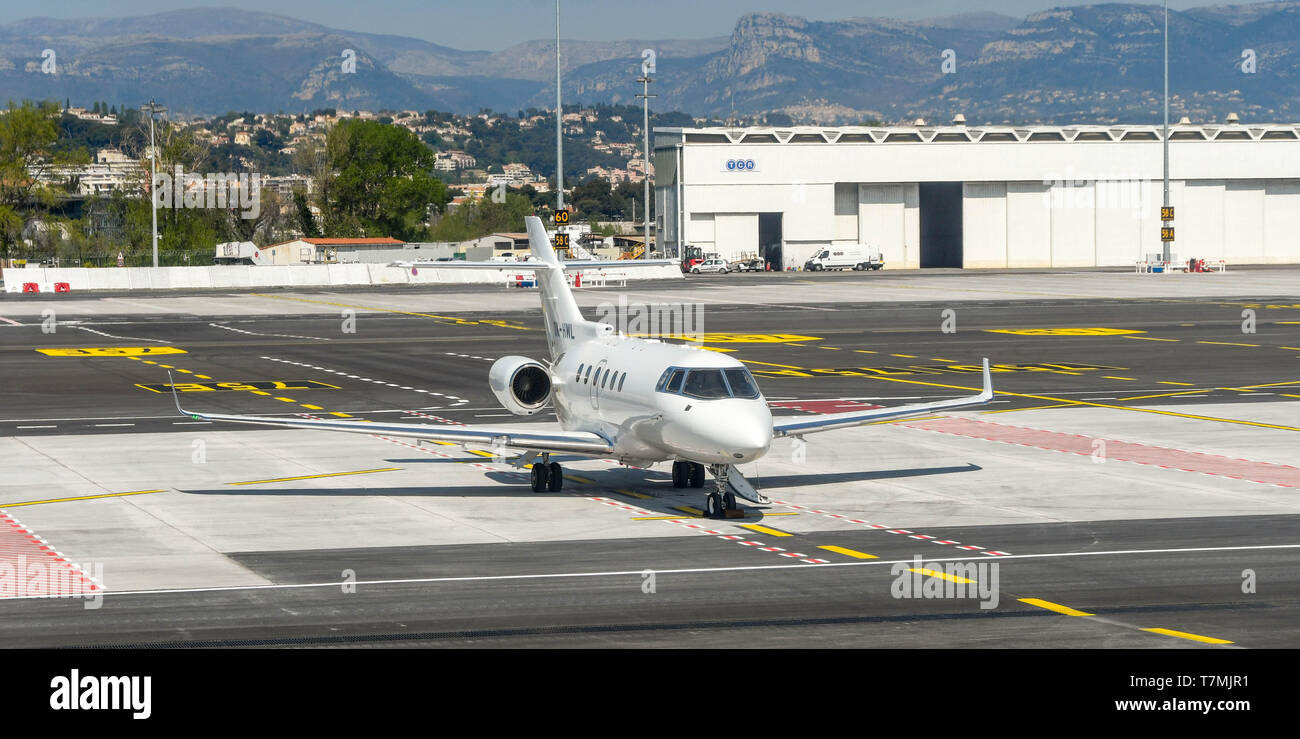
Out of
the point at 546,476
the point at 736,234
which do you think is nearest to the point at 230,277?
the point at 736,234

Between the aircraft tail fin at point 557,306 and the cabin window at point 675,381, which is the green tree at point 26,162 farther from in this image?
the cabin window at point 675,381

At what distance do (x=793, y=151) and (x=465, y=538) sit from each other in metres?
→ 123

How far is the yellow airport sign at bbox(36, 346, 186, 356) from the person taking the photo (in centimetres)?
6122

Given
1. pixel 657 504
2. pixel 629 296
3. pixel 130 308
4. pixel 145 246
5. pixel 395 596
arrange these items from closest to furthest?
pixel 395 596 → pixel 657 504 → pixel 130 308 → pixel 629 296 → pixel 145 246

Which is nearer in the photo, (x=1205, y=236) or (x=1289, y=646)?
(x=1289, y=646)

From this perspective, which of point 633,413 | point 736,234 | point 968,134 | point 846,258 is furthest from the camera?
point 968,134

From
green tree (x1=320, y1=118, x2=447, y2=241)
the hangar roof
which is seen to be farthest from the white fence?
green tree (x1=320, y1=118, x2=447, y2=241)

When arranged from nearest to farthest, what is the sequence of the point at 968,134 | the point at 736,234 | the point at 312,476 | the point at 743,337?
1. the point at 312,476
2. the point at 743,337
3. the point at 736,234
4. the point at 968,134

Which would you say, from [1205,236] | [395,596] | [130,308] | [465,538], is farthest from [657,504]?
[1205,236]

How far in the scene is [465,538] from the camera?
24.9 meters

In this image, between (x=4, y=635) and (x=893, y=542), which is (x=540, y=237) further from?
(x=4, y=635)

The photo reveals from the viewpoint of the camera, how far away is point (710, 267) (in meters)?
139

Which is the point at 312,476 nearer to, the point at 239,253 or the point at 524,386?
the point at 524,386

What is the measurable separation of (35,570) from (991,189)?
135203 millimetres
